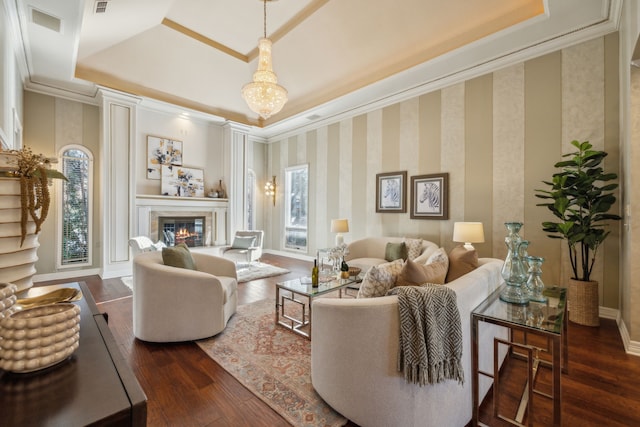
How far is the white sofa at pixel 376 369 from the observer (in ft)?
4.86

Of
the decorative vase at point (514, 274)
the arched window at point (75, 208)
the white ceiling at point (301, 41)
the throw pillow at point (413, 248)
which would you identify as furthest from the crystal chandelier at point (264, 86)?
the arched window at point (75, 208)

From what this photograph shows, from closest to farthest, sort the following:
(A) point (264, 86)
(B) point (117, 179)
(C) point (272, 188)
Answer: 1. (A) point (264, 86)
2. (B) point (117, 179)
3. (C) point (272, 188)

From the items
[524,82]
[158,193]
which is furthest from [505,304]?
[158,193]

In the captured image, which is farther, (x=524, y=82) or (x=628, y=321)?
(x=524, y=82)

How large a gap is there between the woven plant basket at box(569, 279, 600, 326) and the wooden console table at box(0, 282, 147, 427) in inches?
162

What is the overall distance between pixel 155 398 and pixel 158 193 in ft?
17.0

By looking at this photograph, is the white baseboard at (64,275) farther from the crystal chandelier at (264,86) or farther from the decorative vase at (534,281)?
the decorative vase at (534,281)

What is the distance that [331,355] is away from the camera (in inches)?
67.1

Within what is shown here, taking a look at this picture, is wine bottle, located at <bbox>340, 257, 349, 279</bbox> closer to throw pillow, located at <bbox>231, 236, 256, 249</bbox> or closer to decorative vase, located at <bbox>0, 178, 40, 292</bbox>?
decorative vase, located at <bbox>0, 178, 40, 292</bbox>

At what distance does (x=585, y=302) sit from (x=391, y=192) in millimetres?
3085

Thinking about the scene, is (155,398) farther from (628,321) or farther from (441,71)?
(441,71)

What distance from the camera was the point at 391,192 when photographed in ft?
17.7

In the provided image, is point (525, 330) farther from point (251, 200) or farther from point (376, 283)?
point (251, 200)

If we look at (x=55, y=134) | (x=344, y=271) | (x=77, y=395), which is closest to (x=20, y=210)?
(x=77, y=395)
